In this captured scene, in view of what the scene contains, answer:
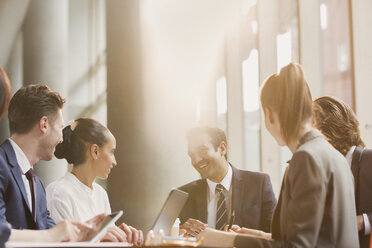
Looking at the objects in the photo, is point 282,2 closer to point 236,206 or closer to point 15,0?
point 236,206

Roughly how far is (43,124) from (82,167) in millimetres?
591

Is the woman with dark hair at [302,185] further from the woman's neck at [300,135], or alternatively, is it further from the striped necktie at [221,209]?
the striped necktie at [221,209]

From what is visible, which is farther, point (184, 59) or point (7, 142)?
point (184, 59)

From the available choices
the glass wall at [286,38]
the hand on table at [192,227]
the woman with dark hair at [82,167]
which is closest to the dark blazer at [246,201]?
the hand on table at [192,227]

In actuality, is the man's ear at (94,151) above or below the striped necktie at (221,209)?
above

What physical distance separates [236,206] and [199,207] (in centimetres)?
29

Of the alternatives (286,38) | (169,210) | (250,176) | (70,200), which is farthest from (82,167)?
(286,38)

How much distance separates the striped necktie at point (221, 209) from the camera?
3391mm

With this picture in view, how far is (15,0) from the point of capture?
8305 mm

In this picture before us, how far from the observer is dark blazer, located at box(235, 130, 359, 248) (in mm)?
1826

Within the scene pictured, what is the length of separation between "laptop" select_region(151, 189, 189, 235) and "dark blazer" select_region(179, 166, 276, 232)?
83 cm

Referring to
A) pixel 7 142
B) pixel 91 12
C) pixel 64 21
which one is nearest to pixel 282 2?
pixel 64 21

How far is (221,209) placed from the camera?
3475 mm

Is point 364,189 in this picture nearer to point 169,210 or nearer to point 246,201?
point 246,201
